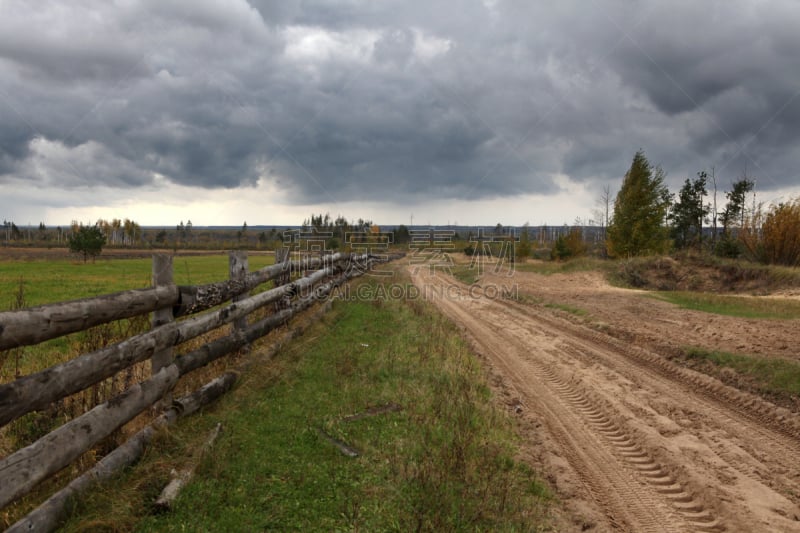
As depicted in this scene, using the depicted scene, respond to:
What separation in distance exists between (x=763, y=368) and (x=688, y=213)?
5948 centimetres

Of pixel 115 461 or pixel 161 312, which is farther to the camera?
pixel 161 312

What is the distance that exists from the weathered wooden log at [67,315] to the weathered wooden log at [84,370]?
0.22 metres

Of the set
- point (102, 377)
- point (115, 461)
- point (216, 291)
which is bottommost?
point (115, 461)

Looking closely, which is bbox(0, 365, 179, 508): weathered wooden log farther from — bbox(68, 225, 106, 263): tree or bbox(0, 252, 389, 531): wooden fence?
bbox(68, 225, 106, 263): tree

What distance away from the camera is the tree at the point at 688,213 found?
54656 millimetres

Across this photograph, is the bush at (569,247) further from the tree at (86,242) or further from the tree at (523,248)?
the tree at (86,242)

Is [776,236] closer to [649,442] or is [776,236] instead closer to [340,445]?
[649,442]

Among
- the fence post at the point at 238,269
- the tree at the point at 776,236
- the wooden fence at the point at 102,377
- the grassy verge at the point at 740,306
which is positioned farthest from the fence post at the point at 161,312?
the tree at the point at 776,236

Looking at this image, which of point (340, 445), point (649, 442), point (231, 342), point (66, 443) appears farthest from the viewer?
point (231, 342)

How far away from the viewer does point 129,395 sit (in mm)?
3539

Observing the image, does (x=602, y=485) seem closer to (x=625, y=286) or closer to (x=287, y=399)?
(x=287, y=399)

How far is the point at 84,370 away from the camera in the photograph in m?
2.97

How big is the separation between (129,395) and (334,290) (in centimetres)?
1139

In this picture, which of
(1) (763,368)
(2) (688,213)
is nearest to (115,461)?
(1) (763,368)
